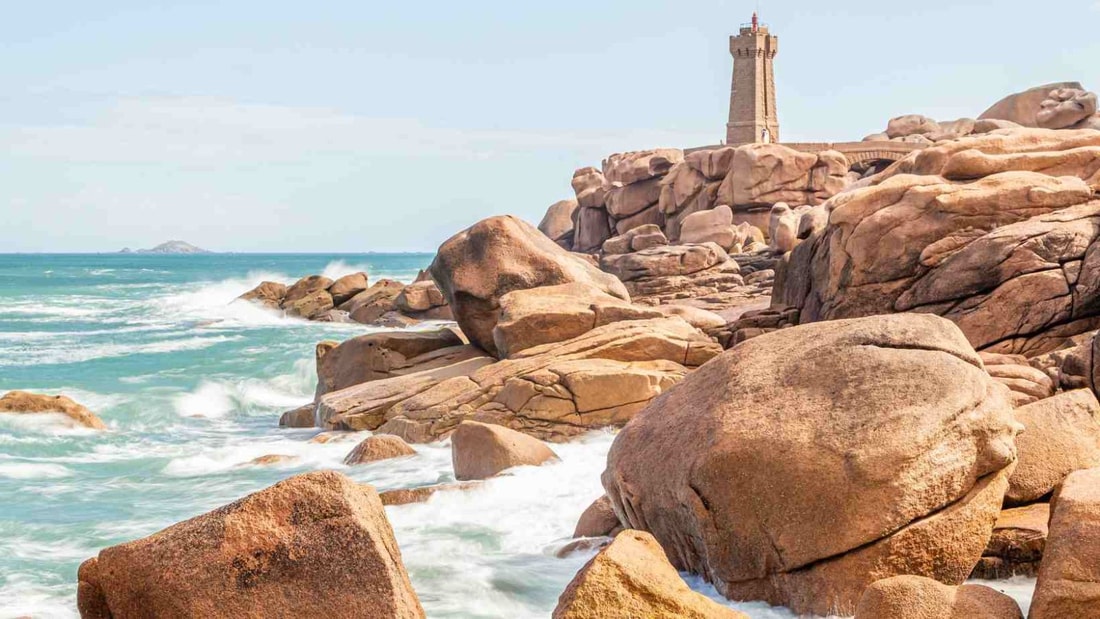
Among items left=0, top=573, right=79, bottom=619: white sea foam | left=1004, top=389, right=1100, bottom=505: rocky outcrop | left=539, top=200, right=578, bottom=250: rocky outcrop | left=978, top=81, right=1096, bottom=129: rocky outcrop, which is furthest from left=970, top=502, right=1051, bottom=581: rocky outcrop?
left=539, top=200, right=578, bottom=250: rocky outcrop

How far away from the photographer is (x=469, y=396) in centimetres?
1380

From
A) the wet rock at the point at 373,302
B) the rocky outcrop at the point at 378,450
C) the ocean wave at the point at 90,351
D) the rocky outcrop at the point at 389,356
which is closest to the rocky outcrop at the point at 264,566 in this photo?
the rocky outcrop at the point at 378,450

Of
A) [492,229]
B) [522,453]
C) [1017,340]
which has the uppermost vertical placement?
[492,229]

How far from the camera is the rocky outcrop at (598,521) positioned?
341 inches

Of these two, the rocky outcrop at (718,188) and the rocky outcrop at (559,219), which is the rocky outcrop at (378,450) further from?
the rocky outcrop at (559,219)

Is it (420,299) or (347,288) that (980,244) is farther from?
(347,288)

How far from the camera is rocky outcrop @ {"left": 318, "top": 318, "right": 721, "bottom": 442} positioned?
43.3ft

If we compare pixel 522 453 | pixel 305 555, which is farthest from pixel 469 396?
pixel 305 555

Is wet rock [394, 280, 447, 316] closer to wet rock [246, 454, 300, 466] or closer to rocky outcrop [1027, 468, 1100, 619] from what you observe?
wet rock [246, 454, 300, 466]

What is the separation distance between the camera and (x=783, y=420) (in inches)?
265

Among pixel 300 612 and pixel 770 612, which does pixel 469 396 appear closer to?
pixel 770 612

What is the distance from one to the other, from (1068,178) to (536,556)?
914 centimetres

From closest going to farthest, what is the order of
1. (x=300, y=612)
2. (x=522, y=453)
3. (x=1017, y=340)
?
(x=300, y=612) < (x=522, y=453) < (x=1017, y=340)

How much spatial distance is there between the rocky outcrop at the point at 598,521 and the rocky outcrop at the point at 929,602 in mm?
3125
